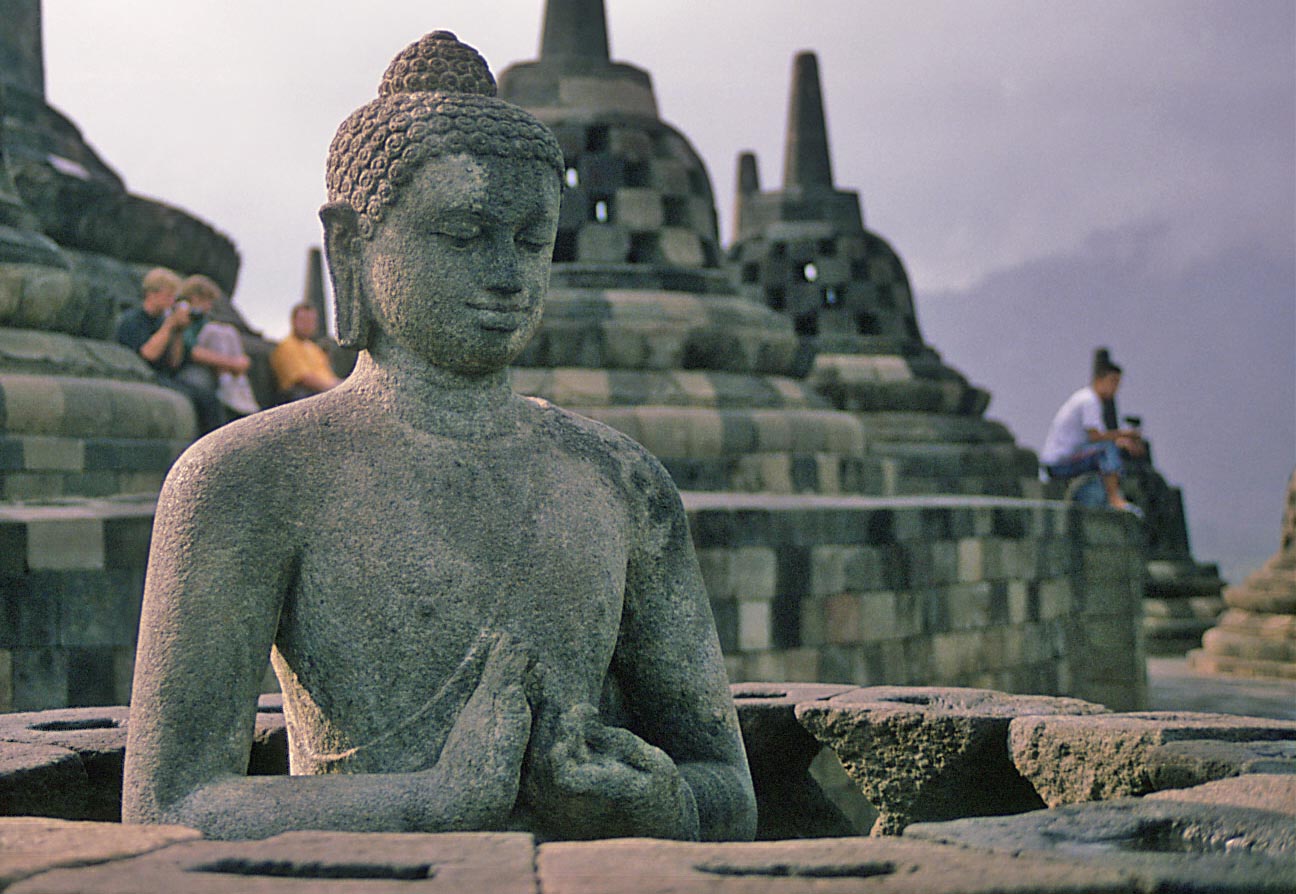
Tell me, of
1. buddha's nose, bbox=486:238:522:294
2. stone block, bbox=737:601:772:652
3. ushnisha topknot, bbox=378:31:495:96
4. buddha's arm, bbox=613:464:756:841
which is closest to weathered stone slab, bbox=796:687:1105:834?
buddha's arm, bbox=613:464:756:841

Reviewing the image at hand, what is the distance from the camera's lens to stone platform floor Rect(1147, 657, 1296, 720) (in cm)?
1113

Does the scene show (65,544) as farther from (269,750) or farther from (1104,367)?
(1104,367)

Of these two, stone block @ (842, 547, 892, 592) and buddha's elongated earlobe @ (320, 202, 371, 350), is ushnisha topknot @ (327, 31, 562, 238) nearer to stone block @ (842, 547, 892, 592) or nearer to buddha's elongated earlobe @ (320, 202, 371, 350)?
buddha's elongated earlobe @ (320, 202, 371, 350)

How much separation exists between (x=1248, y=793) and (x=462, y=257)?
176 centimetres

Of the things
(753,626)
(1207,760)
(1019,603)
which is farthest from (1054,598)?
(1207,760)

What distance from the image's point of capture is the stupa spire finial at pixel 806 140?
2014cm

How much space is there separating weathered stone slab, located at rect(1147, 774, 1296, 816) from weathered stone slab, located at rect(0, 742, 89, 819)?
2.29 metres

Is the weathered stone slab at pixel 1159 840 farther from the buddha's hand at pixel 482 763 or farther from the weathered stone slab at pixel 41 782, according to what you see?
the weathered stone slab at pixel 41 782

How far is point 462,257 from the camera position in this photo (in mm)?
2977

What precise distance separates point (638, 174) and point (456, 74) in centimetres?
948

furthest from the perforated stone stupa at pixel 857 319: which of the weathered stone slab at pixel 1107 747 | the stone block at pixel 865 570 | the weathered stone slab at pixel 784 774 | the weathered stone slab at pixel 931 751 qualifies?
the weathered stone slab at pixel 1107 747

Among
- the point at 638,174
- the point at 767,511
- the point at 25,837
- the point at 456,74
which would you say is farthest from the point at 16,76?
the point at 25,837

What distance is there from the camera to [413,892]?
2.00 meters

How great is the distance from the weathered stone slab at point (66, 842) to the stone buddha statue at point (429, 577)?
0.27 meters
